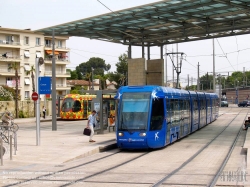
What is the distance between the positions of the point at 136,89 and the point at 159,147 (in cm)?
267

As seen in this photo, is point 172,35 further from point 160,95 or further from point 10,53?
point 10,53

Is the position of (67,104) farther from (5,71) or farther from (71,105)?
(5,71)

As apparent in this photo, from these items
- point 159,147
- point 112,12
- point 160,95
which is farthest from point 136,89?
point 112,12

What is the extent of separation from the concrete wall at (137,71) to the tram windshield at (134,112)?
37.8 ft

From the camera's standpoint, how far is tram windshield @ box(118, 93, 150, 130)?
59.0ft

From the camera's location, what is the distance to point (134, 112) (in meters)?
18.2

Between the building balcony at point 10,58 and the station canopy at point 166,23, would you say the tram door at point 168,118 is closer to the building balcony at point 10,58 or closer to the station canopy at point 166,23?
the station canopy at point 166,23

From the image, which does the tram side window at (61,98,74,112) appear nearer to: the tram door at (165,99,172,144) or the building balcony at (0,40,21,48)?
the building balcony at (0,40,21,48)

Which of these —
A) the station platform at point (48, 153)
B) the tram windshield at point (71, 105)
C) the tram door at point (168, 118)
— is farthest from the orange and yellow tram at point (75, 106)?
the tram door at point (168, 118)

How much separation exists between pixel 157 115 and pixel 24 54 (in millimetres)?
61283

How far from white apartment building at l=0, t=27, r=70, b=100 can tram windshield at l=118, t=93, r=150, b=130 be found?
54.4 meters

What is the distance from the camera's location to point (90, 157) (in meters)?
17.0

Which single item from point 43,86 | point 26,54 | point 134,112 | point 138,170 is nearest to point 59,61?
point 26,54

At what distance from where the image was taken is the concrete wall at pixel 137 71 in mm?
30048
